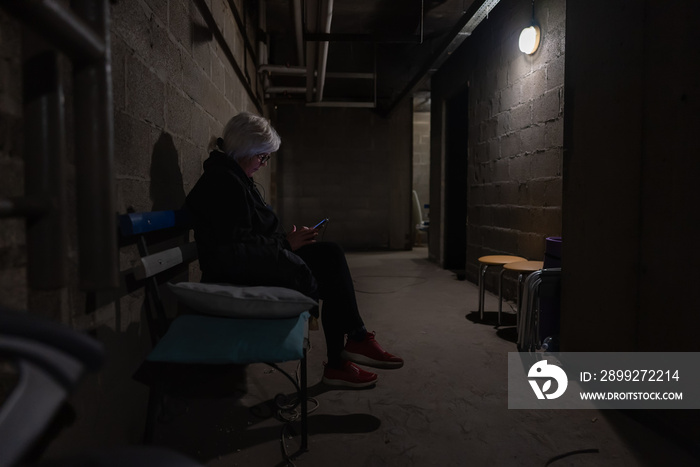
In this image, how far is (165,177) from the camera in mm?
1675

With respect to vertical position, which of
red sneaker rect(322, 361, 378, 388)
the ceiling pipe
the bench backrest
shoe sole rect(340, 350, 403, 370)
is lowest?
red sneaker rect(322, 361, 378, 388)

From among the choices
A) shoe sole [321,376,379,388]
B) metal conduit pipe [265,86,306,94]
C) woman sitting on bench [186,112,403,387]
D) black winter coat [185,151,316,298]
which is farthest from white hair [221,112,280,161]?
metal conduit pipe [265,86,306,94]

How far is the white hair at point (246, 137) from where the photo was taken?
69.5 inches

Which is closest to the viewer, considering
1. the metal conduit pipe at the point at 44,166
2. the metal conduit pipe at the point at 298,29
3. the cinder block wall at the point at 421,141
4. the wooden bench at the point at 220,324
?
the metal conduit pipe at the point at 44,166

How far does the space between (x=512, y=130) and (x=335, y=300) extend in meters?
2.30

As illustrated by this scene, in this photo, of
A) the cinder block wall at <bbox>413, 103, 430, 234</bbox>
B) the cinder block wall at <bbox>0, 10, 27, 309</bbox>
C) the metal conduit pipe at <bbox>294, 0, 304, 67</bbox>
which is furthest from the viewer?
the cinder block wall at <bbox>413, 103, 430, 234</bbox>

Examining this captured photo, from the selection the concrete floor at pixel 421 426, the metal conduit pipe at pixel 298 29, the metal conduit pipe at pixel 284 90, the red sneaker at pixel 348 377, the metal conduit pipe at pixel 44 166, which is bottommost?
the concrete floor at pixel 421 426

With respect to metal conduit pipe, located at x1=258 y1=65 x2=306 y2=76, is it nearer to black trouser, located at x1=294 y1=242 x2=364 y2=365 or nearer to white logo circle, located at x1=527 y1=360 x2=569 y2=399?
black trouser, located at x1=294 y1=242 x2=364 y2=365

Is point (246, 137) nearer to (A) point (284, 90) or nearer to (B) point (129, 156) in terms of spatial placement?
(B) point (129, 156)

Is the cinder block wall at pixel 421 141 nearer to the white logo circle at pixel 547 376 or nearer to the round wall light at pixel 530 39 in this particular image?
the round wall light at pixel 530 39

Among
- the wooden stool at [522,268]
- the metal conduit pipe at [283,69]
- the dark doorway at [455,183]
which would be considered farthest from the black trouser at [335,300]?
the dark doorway at [455,183]

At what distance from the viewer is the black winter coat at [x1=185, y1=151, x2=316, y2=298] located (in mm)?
1517

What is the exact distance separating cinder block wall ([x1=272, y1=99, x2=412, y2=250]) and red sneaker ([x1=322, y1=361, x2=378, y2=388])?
205 inches

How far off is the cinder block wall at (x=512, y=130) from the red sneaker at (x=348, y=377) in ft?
5.46
